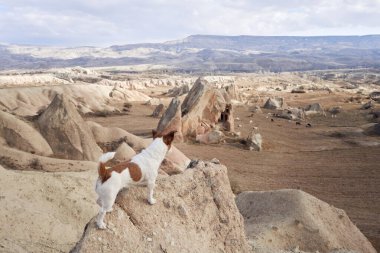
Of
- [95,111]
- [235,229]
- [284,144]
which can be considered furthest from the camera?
[95,111]

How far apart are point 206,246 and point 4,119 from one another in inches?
489

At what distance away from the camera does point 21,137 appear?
18.2 metres

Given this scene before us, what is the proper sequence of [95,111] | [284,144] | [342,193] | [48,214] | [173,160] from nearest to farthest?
[48,214] < [173,160] < [342,193] < [284,144] < [95,111]

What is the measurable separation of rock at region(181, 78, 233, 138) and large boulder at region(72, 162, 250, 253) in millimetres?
24672

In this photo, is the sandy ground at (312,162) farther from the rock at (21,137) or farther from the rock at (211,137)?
the rock at (21,137)

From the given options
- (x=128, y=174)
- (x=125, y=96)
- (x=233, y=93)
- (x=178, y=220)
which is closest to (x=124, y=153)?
(x=178, y=220)

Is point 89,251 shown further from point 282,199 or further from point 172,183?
point 282,199

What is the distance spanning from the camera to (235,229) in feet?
30.1

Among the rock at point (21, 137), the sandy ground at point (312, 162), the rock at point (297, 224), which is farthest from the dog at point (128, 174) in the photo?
the rock at point (21, 137)

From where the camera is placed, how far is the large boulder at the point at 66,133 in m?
18.7

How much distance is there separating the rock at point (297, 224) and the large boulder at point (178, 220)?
3436 mm

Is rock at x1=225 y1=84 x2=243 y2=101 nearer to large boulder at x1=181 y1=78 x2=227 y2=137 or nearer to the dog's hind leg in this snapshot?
large boulder at x1=181 y1=78 x2=227 y2=137

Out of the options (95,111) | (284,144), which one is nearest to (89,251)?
(284,144)

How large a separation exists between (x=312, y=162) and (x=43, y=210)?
19855 mm
